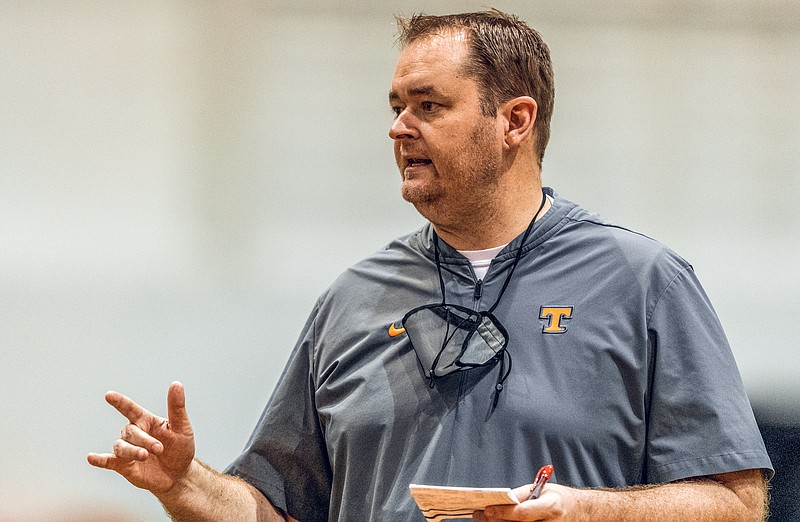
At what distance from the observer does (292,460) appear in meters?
1.84

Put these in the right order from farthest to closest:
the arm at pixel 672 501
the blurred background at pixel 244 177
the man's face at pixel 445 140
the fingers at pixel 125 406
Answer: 1. the blurred background at pixel 244 177
2. the man's face at pixel 445 140
3. the fingers at pixel 125 406
4. the arm at pixel 672 501

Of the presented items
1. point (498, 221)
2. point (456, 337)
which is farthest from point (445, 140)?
point (456, 337)

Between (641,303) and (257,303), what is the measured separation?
136 centimetres

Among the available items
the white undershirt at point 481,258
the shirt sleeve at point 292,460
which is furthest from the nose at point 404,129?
the shirt sleeve at point 292,460

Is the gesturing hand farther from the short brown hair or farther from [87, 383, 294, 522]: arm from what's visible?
the short brown hair

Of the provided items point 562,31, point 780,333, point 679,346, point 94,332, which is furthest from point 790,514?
point 94,332

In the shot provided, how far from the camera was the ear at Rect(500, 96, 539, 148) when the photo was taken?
1.80m

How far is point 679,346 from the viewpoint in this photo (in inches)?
61.9

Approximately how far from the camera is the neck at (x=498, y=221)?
1.78 metres

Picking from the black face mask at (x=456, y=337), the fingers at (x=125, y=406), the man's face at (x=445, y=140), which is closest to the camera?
the fingers at (x=125, y=406)


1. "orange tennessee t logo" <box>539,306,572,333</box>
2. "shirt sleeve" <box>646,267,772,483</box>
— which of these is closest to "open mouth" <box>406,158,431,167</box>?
"orange tennessee t logo" <box>539,306,572,333</box>

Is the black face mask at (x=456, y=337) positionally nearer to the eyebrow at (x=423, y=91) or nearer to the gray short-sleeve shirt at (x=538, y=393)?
the gray short-sleeve shirt at (x=538, y=393)

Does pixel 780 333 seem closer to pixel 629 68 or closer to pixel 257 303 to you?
pixel 629 68

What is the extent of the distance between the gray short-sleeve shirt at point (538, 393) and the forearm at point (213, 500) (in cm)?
4
